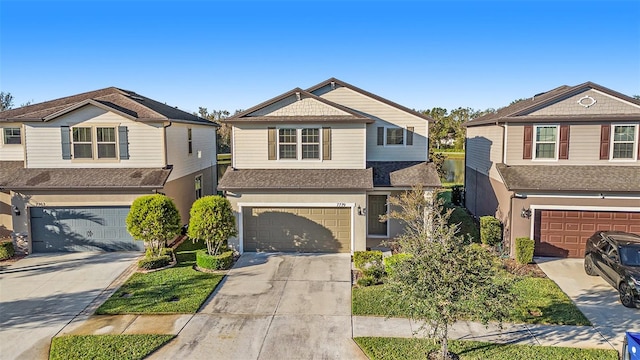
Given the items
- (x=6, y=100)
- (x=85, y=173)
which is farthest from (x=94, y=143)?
(x=6, y=100)

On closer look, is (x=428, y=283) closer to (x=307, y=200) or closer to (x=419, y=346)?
(x=419, y=346)

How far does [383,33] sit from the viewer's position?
68.9 feet

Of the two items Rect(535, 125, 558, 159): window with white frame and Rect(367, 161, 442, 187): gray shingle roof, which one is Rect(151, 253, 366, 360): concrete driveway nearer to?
Rect(367, 161, 442, 187): gray shingle roof

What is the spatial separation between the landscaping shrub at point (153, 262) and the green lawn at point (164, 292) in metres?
0.37

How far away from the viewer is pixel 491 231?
15484 mm

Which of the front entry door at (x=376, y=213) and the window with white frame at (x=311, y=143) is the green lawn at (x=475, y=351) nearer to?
the front entry door at (x=376, y=213)

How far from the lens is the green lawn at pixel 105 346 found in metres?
8.43

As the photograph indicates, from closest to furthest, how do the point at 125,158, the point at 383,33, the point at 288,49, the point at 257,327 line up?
1. the point at 257,327
2. the point at 125,158
3. the point at 383,33
4. the point at 288,49

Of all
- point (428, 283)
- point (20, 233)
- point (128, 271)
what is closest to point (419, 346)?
point (428, 283)

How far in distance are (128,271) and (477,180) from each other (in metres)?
16.7

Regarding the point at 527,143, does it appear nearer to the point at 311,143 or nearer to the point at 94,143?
the point at 311,143

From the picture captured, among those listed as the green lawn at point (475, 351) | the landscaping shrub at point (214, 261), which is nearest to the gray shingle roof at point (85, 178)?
the landscaping shrub at point (214, 261)

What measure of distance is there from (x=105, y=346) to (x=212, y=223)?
18.8 feet

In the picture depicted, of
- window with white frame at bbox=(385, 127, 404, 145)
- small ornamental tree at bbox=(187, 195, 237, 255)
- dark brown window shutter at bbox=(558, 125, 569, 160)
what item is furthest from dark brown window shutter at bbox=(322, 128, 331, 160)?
dark brown window shutter at bbox=(558, 125, 569, 160)
